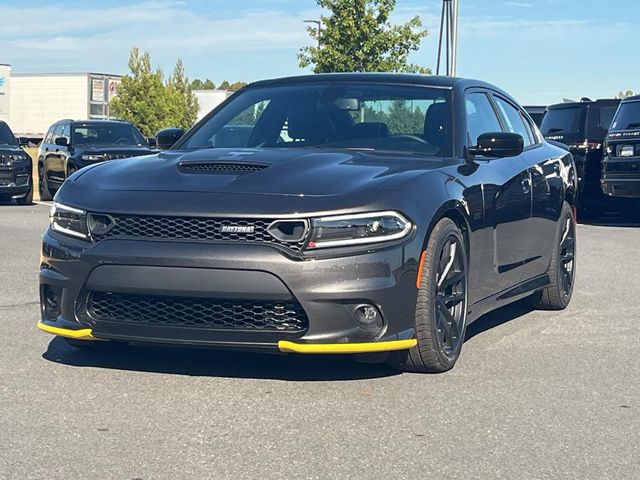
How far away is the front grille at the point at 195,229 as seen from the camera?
5.09 m

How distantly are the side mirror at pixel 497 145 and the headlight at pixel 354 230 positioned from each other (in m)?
1.30

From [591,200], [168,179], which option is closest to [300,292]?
[168,179]

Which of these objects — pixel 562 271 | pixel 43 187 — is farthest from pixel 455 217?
pixel 43 187

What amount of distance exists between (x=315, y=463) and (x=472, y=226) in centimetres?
231

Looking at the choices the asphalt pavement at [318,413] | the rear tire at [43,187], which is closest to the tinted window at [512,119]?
the asphalt pavement at [318,413]

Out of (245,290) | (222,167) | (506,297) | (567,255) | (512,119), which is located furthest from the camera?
(567,255)

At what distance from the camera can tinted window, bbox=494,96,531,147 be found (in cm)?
765

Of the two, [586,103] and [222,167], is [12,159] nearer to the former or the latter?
[586,103]

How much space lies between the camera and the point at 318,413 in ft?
16.0

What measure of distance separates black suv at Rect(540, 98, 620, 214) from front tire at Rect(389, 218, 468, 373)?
12027mm

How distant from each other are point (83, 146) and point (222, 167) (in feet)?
55.4

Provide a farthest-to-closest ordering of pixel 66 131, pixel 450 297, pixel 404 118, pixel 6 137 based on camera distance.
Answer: pixel 66 131, pixel 6 137, pixel 404 118, pixel 450 297

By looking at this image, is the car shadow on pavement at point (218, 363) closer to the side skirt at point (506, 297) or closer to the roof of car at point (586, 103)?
the side skirt at point (506, 297)

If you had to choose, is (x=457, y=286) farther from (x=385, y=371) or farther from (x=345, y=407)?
(x=345, y=407)
